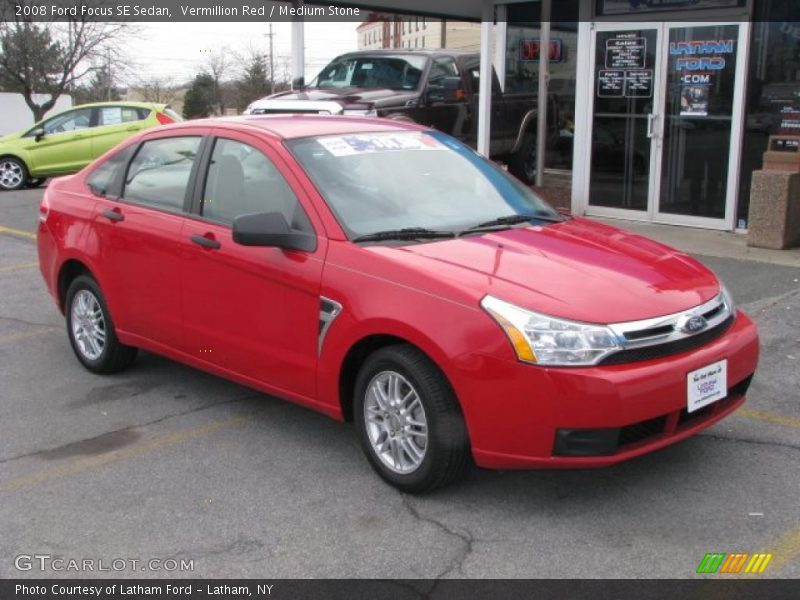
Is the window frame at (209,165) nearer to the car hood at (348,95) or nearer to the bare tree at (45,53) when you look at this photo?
the car hood at (348,95)

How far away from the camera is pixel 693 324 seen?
12.5ft

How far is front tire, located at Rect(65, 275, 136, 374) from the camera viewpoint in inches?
225

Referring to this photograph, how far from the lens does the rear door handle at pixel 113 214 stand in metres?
5.44

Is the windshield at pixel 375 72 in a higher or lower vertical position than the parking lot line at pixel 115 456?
higher

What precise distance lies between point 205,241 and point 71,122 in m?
13.5

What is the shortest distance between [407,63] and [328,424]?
8.67 m

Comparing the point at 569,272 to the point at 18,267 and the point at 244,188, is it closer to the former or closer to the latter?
the point at 244,188

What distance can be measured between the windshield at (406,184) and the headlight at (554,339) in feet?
3.28

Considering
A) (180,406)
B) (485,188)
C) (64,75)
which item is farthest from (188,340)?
(64,75)

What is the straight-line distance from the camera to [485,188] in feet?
16.4

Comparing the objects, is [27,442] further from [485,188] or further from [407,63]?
[407,63]

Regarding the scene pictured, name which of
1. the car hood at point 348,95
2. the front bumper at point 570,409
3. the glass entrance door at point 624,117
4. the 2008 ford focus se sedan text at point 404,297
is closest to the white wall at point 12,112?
the car hood at point 348,95

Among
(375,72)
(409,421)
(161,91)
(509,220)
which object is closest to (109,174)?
(509,220)
